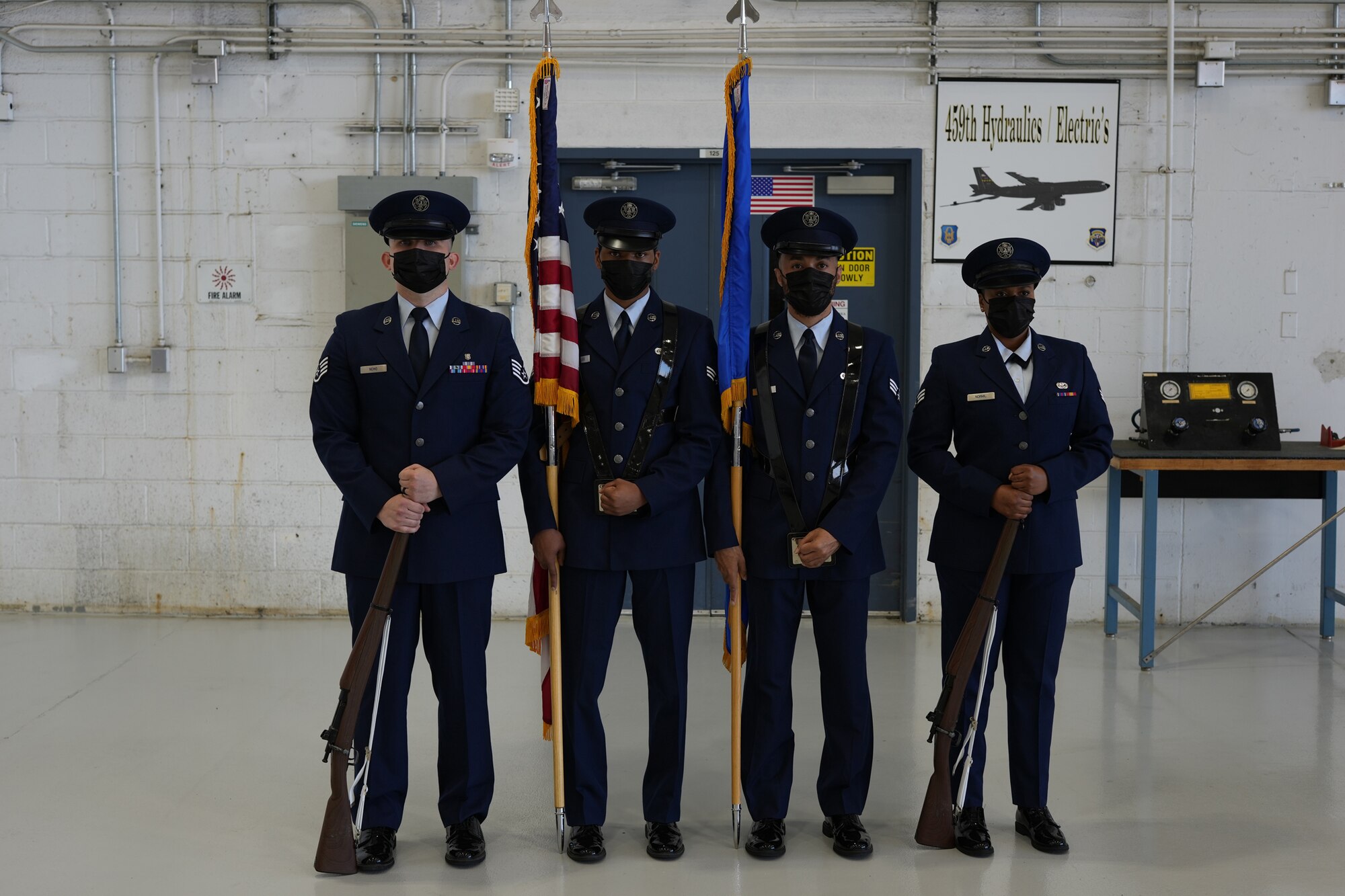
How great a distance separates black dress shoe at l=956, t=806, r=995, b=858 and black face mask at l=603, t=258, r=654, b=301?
167cm

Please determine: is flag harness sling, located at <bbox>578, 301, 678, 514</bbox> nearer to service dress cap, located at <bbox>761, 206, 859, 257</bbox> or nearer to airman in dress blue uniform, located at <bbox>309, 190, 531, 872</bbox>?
airman in dress blue uniform, located at <bbox>309, 190, 531, 872</bbox>

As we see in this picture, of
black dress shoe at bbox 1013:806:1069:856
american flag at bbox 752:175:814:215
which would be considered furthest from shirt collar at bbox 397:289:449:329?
american flag at bbox 752:175:814:215

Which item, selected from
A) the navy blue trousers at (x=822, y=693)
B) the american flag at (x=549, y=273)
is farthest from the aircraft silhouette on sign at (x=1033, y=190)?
the navy blue trousers at (x=822, y=693)

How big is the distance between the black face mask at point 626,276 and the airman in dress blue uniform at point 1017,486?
89cm

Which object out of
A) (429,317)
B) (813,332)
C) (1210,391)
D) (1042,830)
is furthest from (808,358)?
(1210,391)

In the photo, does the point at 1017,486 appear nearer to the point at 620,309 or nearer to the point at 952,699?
the point at 952,699

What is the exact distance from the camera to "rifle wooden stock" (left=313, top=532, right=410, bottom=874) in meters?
2.76

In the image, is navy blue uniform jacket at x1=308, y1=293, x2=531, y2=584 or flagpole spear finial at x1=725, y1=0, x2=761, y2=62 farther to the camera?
flagpole spear finial at x1=725, y1=0, x2=761, y2=62

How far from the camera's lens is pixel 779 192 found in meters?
5.49

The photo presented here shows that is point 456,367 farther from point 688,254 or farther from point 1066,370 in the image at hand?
point 688,254

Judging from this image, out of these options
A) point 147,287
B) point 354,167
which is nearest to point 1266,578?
point 354,167

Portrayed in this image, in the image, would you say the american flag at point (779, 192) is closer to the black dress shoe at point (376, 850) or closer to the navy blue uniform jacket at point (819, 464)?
the navy blue uniform jacket at point (819, 464)

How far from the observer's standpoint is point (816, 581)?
9.95 feet

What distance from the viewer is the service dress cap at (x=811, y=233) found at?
299 cm
